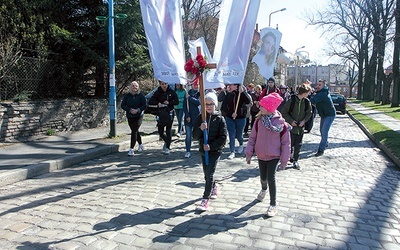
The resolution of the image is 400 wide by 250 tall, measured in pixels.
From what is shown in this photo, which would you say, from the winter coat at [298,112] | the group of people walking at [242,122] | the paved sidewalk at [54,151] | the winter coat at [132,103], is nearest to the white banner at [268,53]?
the group of people walking at [242,122]

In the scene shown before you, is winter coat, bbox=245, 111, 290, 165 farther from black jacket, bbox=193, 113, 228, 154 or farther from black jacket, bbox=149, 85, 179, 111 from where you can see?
black jacket, bbox=149, 85, 179, 111

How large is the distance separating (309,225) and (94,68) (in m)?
12.5

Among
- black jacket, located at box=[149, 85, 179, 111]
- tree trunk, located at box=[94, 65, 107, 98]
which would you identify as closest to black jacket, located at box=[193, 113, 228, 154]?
black jacket, located at box=[149, 85, 179, 111]

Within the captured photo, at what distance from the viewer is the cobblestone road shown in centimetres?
393

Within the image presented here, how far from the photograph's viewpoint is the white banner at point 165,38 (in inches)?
Answer: 236

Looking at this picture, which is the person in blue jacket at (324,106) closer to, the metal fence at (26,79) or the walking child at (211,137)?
the walking child at (211,137)

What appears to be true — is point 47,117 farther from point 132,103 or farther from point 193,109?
point 193,109

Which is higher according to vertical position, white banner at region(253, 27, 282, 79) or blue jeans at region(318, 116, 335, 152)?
white banner at region(253, 27, 282, 79)

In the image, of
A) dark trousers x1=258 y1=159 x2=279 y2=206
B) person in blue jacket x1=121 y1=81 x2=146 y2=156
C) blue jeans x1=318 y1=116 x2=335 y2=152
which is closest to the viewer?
dark trousers x1=258 y1=159 x2=279 y2=206

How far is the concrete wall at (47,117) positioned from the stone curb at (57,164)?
8.58ft

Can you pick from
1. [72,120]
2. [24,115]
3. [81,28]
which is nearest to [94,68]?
[81,28]

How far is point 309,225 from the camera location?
4.38 meters

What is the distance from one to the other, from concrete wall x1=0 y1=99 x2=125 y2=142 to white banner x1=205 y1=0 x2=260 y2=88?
21.3 feet

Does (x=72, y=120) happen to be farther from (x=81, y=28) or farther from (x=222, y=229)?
(x=222, y=229)
